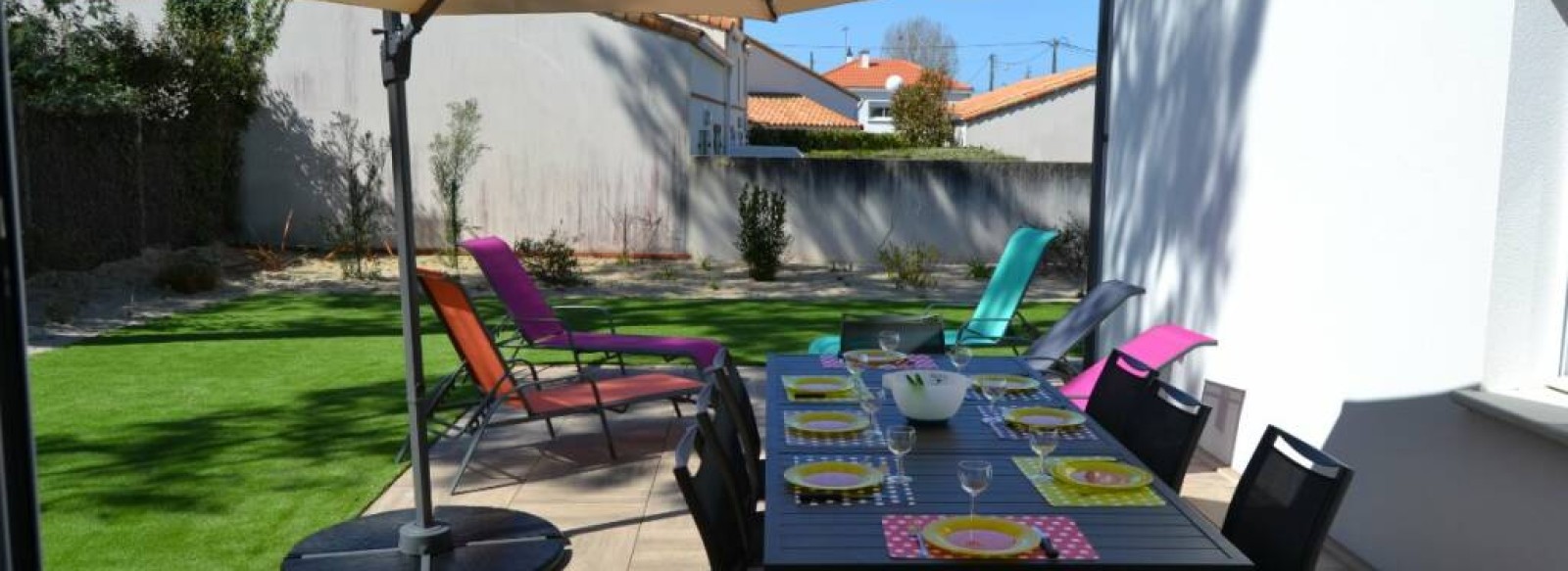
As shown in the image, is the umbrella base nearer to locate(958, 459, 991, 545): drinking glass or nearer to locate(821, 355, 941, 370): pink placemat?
locate(821, 355, 941, 370): pink placemat

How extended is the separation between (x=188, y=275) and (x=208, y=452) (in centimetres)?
687

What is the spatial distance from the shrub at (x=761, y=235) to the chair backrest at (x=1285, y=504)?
35.6 ft

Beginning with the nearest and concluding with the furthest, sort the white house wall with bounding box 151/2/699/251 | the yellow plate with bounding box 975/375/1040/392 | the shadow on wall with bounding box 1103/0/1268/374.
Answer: the yellow plate with bounding box 975/375/1040/392
the shadow on wall with bounding box 1103/0/1268/374
the white house wall with bounding box 151/2/699/251

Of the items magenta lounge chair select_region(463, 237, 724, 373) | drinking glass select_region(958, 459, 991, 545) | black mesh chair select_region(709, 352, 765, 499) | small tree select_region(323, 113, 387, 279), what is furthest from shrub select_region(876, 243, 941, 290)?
drinking glass select_region(958, 459, 991, 545)

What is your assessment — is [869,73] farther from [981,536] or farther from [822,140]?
[981,536]

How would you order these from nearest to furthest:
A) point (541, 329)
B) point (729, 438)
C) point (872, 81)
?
point (729, 438) → point (541, 329) → point (872, 81)

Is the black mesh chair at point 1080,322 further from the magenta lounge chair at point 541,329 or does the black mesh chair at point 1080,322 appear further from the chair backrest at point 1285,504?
the chair backrest at point 1285,504

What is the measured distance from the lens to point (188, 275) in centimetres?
1165

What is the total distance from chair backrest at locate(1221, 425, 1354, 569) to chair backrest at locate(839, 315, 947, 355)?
245 cm

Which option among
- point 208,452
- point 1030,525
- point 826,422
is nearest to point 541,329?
point 208,452

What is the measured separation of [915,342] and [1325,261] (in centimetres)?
172

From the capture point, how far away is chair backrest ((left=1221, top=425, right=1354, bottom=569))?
2434 millimetres

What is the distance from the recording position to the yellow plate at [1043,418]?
355cm

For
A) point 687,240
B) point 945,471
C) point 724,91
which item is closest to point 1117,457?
point 945,471
